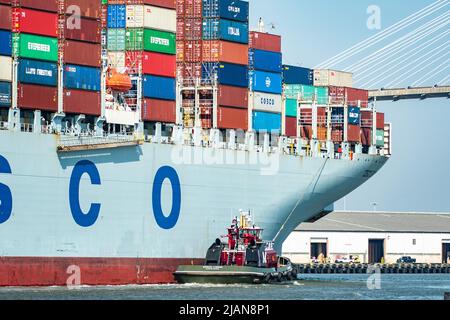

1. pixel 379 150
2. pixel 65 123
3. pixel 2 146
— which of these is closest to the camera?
pixel 2 146

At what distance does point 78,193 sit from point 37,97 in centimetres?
494

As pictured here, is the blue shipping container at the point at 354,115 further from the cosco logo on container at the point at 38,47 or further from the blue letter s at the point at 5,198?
the blue letter s at the point at 5,198

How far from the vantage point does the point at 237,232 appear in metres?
49.7

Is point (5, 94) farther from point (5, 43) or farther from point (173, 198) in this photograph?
point (173, 198)

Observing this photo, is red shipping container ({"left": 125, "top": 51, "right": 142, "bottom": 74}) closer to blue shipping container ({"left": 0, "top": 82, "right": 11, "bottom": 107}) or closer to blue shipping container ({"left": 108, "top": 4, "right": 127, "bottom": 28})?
blue shipping container ({"left": 108, "top": 4, "right": 127, "bottom": 28})

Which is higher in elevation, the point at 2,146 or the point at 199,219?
the point at 2,146

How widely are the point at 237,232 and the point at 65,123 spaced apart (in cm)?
1149

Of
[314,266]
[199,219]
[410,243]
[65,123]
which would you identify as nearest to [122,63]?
[65,123]

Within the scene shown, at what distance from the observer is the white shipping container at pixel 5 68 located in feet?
129

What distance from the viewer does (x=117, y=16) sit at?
48062 millimetres

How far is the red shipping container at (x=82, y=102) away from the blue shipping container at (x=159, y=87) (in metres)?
3.86

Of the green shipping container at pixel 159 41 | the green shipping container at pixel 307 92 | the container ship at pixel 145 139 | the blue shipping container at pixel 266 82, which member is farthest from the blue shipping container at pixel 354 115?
the green shipping container at pixel 159 41

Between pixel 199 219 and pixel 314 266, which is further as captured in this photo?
pixel 314 266

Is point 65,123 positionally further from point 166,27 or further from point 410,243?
point 410,243
